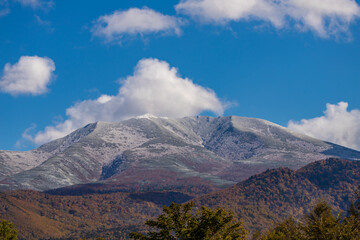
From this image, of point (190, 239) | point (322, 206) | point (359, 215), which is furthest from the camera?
point (359, 215)

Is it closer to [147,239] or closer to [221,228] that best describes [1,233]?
[147,239]

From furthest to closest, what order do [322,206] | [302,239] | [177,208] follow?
[322,206] < [302,239] < [177,208]

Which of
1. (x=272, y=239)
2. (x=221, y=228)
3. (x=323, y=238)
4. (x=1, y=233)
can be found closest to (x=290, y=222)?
(x=272, y=239)

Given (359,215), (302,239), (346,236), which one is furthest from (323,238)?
(359,215)

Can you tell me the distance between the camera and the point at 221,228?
142ft

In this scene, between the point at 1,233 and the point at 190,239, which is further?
the point at 1,233

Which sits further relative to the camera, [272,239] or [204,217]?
[272,239]

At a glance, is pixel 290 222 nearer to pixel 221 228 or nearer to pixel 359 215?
pixel 359 215

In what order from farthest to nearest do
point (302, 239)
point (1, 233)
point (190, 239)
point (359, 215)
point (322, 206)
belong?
point (1, 233) < point (359, 215) < point (322, 206) < point (302, 239) < point (190, 239)

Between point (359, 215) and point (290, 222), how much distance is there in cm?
1315

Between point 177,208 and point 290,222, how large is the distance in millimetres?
39439

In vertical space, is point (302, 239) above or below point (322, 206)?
below

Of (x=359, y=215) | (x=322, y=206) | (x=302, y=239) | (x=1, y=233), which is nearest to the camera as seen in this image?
(x=302, y=239)

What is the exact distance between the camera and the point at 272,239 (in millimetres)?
54594
